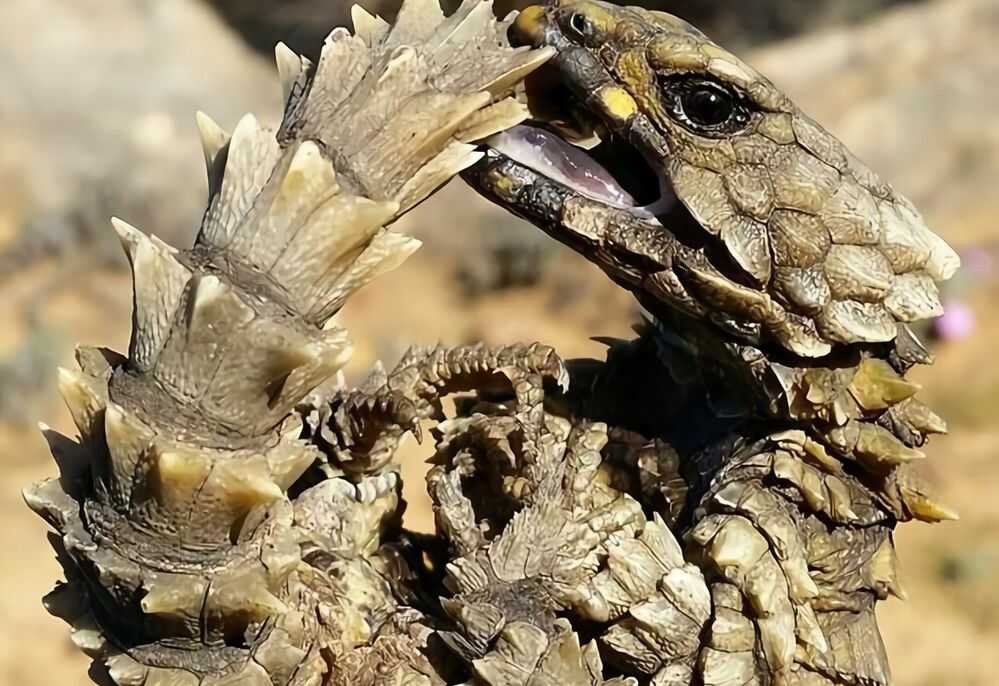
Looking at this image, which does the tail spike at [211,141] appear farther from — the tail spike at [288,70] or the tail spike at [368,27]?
the tail spike at [368,27]

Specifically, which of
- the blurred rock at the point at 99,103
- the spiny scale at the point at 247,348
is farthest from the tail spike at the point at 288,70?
the blurred rock at the point at 99,103

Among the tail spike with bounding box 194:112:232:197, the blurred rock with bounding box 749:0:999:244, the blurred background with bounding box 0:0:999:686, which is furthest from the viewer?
the blurred rock with bounding box 749:0:999:244

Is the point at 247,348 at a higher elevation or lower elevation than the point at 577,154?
lower

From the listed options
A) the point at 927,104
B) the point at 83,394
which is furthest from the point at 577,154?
the point at 927,104

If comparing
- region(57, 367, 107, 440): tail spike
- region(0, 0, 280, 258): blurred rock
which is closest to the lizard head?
region(57, 367, 107, 440): tail spike

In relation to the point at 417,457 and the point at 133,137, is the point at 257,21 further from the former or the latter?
the point at 417,457

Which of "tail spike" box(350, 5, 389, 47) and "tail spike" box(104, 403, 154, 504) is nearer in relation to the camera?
"tail spike" box(104, 403, 154, 504)

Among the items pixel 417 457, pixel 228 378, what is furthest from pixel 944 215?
pixel 228 378

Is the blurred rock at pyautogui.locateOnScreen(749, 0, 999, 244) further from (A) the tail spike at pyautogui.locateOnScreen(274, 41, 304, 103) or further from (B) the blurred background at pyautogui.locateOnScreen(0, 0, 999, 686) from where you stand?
(A) the tail spike at pyautogui.locateOnScreen(274, 41, 304, 103)

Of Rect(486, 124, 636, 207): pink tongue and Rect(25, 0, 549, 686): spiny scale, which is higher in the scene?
Rect(486, 124, 636, 207): pink tongue

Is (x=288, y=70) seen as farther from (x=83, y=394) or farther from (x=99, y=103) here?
(x=99, y=103)
